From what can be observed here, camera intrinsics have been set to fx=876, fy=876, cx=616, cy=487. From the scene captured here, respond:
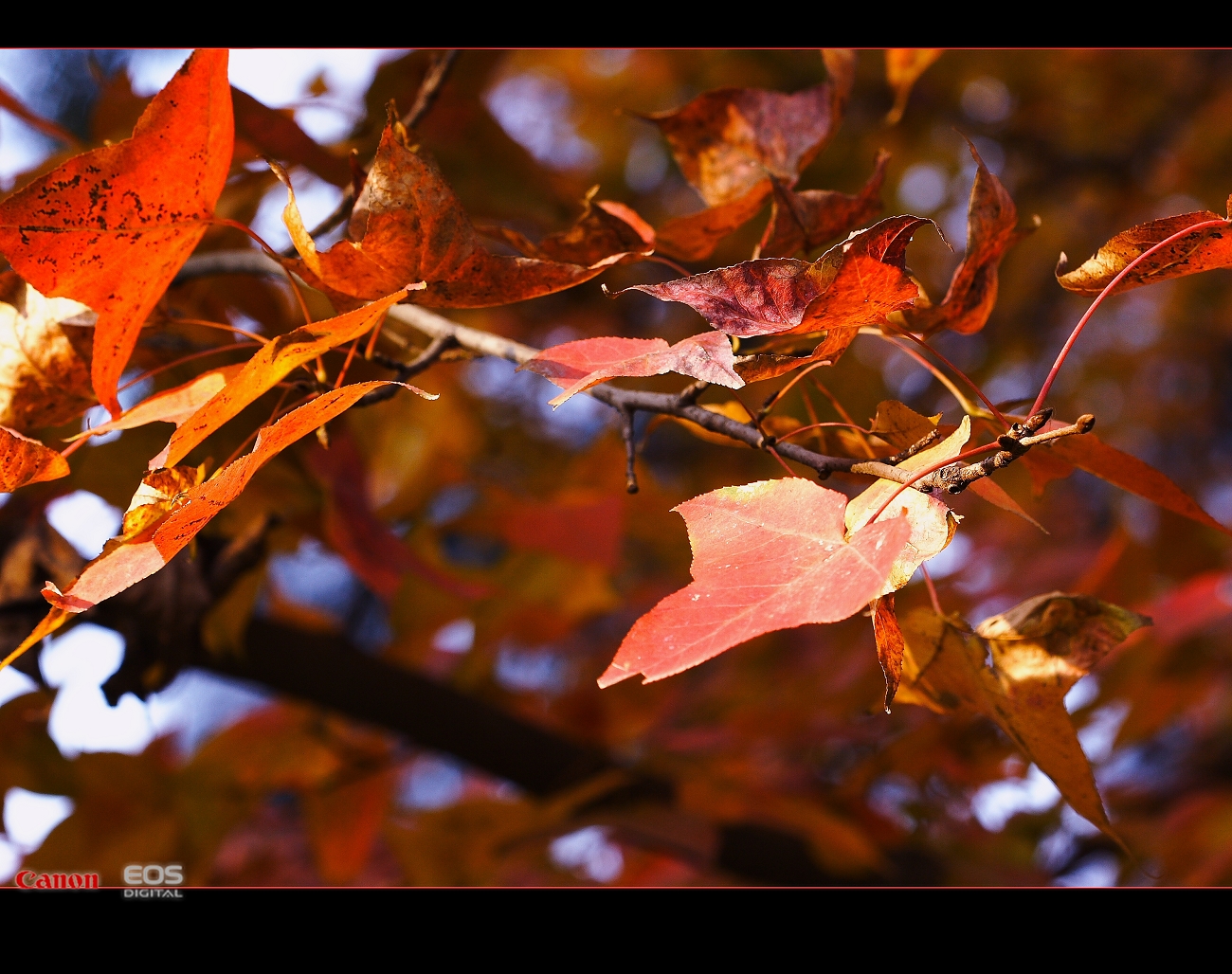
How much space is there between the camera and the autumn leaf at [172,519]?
0.25 metres

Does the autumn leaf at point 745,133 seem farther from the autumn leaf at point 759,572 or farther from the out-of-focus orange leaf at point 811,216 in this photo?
the autumn leaf at point 759,572

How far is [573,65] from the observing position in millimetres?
1976

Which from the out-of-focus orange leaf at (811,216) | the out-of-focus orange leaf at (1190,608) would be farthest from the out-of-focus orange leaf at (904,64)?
the out-of-focus orange leaf at (1190,608)

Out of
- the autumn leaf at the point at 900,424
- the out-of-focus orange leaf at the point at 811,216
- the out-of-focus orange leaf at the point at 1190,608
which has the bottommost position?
the out-of-focus orange leaf at the point at 1190,608

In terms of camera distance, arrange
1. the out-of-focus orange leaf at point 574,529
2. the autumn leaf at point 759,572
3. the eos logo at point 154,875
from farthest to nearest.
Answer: the out-of-focus orange leaf at point 574,529
the eos logo at point 154,875
the autumn leaf at point 759,572

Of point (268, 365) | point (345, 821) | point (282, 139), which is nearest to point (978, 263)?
point (268, 365)

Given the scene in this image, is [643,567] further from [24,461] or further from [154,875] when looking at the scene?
Result: [24,461]

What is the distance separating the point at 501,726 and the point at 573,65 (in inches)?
65.2

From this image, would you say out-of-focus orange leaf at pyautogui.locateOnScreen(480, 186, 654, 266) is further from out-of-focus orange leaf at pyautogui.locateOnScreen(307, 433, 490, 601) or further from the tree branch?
out-of-focus orange leaf at pyautogui.locateOnScreen(307, 433, 490, 601)

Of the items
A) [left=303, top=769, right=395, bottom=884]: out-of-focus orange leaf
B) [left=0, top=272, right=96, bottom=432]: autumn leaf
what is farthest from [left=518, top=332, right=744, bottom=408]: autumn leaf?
[left=303, top=769, right=395, bottom=884]: out-of-focus orange leaf

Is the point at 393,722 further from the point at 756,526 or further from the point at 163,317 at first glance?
the point at 756,526

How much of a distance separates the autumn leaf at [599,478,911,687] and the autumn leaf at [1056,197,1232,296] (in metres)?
0.13

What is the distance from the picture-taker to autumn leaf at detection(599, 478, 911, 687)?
9.0 inches

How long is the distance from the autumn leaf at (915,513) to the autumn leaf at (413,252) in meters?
0.12
